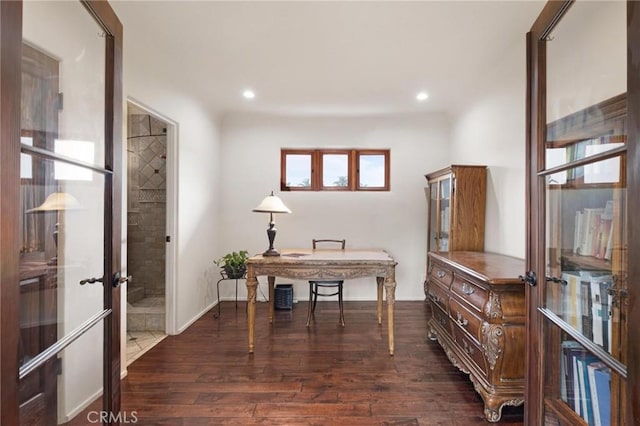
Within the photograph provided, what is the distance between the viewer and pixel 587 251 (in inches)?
49.8

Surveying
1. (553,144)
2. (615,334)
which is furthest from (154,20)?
(615,334)

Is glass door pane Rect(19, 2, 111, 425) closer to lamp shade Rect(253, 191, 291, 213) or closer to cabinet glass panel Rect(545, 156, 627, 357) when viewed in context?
lamp shade Rect(253, 191, 291, 213)

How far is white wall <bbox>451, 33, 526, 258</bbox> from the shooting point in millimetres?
2570

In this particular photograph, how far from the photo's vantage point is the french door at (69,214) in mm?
1049

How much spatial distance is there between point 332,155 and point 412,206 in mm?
1343

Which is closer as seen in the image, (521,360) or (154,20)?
(521,360)

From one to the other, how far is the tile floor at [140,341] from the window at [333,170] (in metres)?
2.36

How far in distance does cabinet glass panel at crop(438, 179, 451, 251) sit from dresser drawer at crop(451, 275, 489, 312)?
1.12 m

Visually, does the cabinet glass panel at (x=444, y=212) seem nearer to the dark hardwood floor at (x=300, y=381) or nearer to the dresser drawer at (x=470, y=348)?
the dark hardwood floor at (x=300, y=381)

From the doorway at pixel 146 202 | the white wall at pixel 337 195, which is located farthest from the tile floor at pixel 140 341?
the white wall at pixel 337 195

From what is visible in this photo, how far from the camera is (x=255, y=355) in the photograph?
2674 mm

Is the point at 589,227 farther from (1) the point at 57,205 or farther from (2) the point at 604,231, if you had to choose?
(1) the point at 57,205

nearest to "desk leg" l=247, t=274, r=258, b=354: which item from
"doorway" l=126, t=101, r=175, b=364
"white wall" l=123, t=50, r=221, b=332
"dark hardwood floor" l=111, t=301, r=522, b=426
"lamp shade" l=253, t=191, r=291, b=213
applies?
"dark hardwood floor" l=111, t=301, r=522, b=426

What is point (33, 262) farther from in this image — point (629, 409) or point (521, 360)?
point (521, 360)
